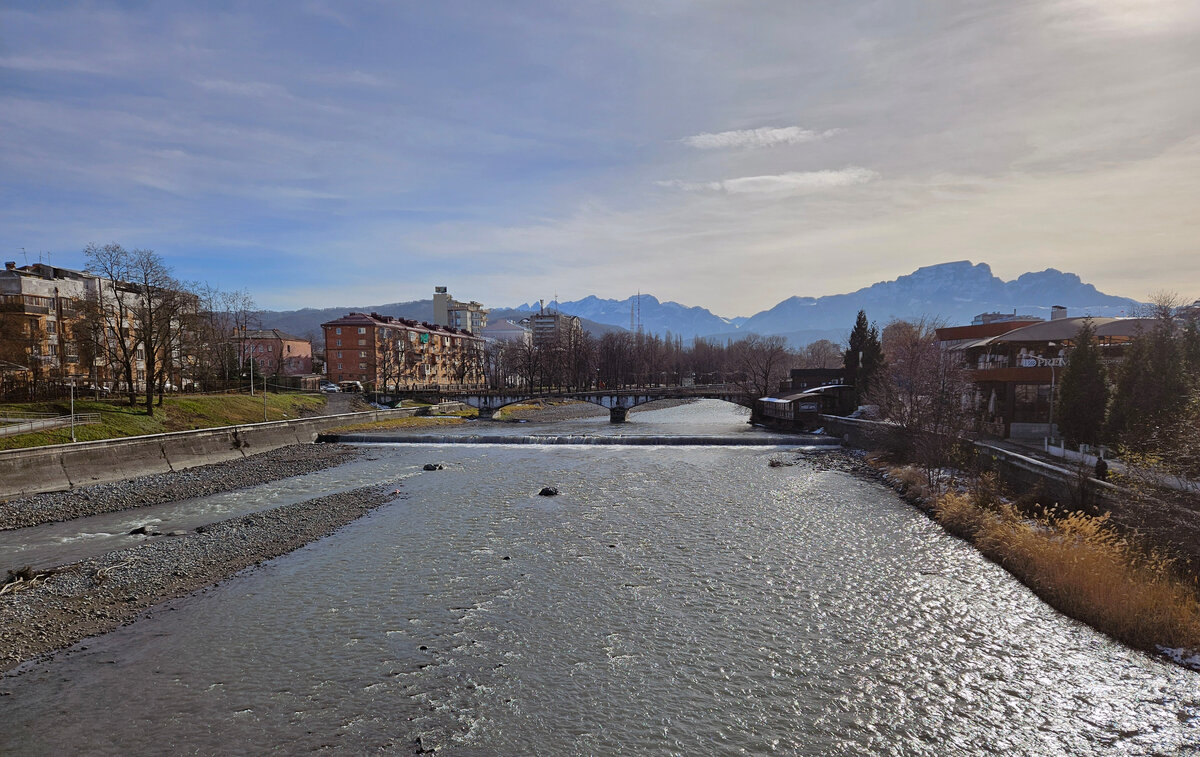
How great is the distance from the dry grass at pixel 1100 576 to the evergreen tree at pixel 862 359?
130 ft

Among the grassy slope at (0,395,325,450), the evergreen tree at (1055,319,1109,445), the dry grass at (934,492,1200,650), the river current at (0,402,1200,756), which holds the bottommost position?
the river current at (0,402,1200,756)

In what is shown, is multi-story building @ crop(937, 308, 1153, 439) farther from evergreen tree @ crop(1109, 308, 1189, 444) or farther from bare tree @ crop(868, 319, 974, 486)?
evergreen tree @ crop(1109, 308, 1189, 444)

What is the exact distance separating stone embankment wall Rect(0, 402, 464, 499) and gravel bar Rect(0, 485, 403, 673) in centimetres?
1408

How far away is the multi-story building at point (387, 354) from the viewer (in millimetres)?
103000

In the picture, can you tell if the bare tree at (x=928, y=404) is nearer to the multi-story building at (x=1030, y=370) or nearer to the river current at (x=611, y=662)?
the multi-story building at (x=1030, y=370)

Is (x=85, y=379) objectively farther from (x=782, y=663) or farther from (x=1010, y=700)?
(x=1010, y=700)

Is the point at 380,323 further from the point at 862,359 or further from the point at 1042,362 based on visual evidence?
the point at 1042,362

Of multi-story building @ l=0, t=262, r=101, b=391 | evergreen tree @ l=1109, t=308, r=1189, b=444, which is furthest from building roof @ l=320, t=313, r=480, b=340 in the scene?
evergreen tree @ l=1109, t=308, r=1189, b=444

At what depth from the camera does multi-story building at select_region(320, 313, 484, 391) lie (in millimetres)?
103000

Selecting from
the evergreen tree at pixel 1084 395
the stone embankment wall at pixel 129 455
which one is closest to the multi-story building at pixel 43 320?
the stone embankment wall at pixel 129 455

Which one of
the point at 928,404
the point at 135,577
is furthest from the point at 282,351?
the point at 928,404

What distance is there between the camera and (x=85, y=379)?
183 ft

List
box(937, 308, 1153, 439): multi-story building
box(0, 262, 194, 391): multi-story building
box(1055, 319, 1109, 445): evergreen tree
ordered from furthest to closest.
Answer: box(0, 262, 194, 391): multi-story building, box(937, 308, 1153, 439): multi-story building, box(1055, 319, 1109, 445): evergreen tree

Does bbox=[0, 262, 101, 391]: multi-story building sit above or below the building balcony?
above
